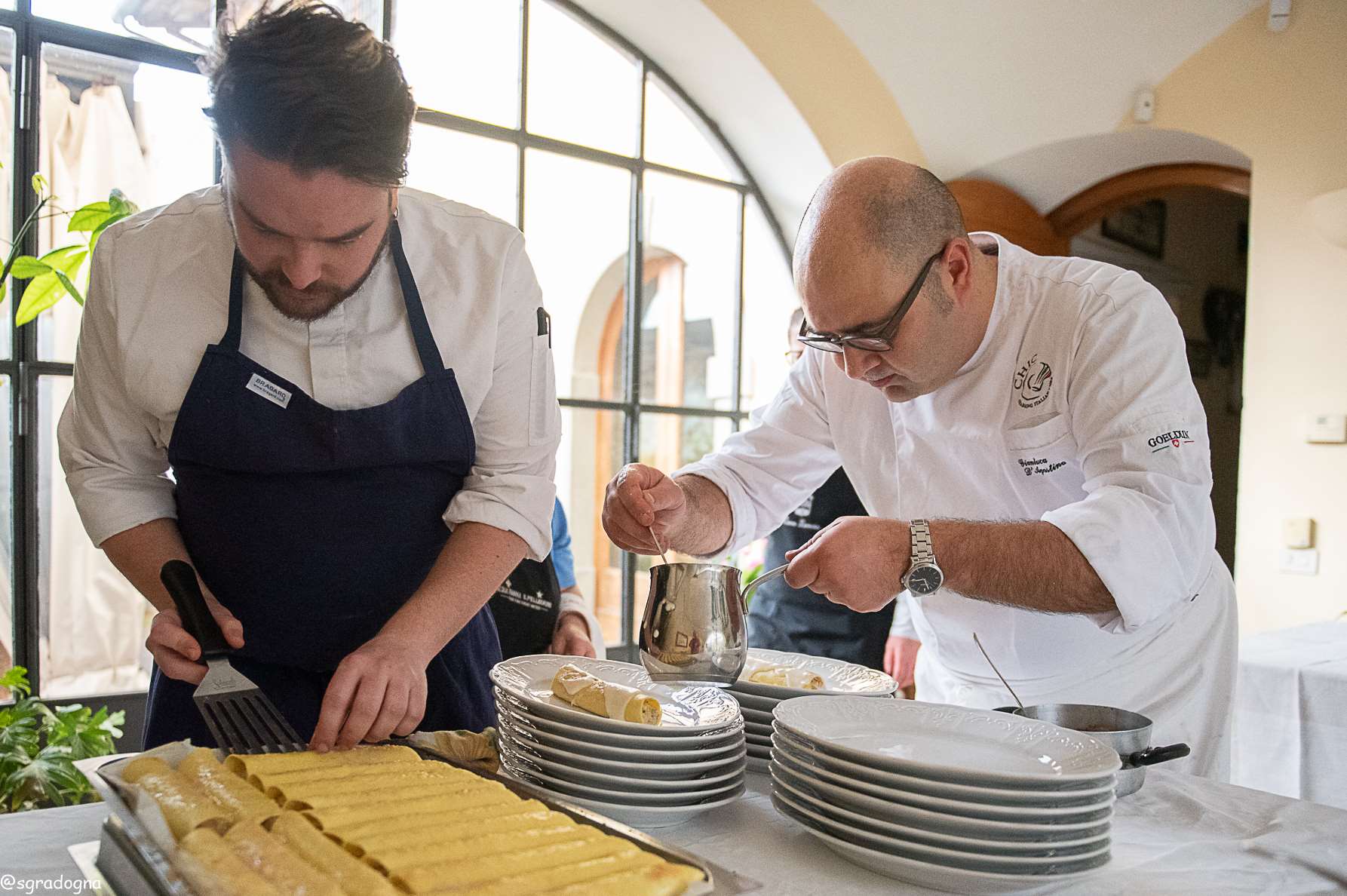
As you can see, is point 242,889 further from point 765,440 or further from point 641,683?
point 765,440

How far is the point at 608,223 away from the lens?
4.54 metres

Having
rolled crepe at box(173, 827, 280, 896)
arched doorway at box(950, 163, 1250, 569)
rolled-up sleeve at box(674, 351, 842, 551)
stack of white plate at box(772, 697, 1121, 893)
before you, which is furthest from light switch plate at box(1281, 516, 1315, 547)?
rolled crepe at box(173, 827, 280, 896)

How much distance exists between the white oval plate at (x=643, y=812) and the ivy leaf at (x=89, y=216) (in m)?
2.03

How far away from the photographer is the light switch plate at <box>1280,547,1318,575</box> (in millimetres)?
3793

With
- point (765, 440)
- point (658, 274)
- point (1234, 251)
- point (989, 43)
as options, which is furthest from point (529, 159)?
point (1234, 251)

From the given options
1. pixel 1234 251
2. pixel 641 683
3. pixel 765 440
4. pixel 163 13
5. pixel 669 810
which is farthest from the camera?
pixel 1234 251

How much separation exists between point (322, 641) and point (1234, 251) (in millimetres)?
7338

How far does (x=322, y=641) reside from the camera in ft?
4.25

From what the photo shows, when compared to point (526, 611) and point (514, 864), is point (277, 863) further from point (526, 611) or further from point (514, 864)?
point (526, 611)

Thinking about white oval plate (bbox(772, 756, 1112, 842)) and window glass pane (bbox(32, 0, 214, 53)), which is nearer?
white oval plate (bbox(772, 756, 1112, 842))

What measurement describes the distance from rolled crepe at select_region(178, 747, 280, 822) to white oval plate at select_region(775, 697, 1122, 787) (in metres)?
0.44

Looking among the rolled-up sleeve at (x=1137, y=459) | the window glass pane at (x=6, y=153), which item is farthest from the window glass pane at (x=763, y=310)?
the rolled-up sleeve at (x=1137, y=459)

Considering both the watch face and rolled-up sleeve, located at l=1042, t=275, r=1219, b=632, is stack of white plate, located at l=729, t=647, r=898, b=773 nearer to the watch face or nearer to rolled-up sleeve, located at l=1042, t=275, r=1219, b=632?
the watch face

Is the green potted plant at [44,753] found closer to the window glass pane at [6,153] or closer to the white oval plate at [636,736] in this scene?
the window glass pane at [6,153]
